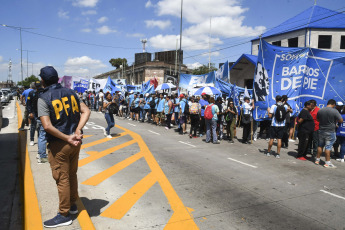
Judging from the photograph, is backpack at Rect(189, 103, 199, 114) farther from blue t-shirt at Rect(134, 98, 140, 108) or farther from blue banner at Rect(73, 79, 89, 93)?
blue banner at Rect(73, 79, 89, 93)

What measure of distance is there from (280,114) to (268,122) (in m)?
4.34

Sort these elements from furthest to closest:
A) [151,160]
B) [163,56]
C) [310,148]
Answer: [163,56]
[310,148]
[151,160]

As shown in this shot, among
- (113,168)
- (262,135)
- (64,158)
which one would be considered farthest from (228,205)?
(262,135)

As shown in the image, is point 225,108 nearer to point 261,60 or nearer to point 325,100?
point 261,60

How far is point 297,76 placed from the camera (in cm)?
970

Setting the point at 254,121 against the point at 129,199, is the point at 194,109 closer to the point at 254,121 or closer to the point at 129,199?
the point at 254,121

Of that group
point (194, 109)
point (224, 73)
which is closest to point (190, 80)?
point (224, 73)

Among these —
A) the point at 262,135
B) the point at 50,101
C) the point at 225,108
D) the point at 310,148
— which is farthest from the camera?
the point at 262,135

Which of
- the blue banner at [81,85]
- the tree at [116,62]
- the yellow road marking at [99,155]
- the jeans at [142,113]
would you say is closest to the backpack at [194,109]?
the yellow road marking at [99,155]

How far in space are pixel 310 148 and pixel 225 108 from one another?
3632mm

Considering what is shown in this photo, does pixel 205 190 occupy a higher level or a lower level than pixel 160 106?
lower

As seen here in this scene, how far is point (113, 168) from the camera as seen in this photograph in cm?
617

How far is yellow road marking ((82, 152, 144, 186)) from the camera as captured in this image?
5.22 m

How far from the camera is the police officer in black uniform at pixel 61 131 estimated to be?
302 cm
